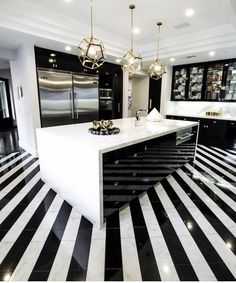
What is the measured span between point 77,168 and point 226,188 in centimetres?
232

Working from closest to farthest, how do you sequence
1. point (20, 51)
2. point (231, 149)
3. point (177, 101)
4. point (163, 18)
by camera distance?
point (163, 18) → point (20, 51) → point (231, 149) → point (177, 101)

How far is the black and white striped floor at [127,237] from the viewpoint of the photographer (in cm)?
142

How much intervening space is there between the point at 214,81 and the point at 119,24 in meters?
3.23

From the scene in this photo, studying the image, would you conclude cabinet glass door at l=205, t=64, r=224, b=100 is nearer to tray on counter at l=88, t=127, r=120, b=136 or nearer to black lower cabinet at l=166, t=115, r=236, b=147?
black lower cabinet at l=166, t=115, r=236, b=147

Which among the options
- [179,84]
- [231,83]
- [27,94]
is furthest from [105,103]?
[231,83]

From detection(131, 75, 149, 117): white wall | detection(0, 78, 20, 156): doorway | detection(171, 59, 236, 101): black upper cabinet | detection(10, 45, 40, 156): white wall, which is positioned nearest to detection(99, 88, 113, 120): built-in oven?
detection(10, 45, 40, 156): white wall

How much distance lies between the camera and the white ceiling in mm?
2904

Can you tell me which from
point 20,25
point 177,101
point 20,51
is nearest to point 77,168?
point 20,25

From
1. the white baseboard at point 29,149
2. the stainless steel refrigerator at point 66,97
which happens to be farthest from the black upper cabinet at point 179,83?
the white baseboard at point 29,149

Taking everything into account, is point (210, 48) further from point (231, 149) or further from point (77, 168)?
point (77, 168)

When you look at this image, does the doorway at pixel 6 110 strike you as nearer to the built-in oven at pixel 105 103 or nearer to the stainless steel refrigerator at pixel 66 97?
the stainless steel refrigerator at pixel 66 97

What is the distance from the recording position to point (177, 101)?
6117 millimetres

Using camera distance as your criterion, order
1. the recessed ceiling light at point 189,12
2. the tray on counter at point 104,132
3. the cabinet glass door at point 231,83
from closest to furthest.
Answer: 1. the tray on counter at point 104,132
2. the recessed ceiling light at point 189,12
3. the cabinet glass door at point 231,83

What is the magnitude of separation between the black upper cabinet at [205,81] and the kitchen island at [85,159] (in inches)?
137
